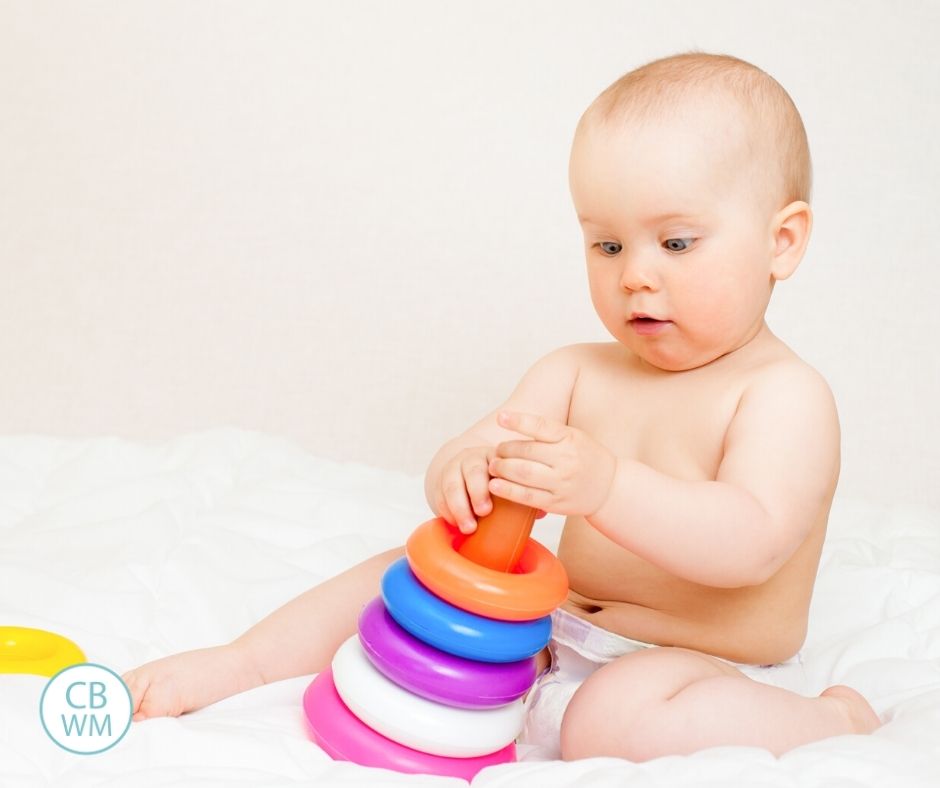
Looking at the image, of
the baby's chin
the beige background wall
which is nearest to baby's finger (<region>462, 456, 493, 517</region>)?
the baby's chin

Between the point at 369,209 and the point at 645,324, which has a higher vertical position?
the point at 645,324

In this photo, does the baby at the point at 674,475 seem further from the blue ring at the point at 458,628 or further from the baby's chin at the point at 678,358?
the blue ring at the point at 458,628

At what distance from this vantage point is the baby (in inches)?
48.1

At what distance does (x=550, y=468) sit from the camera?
1.16 m

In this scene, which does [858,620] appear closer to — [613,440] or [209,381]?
[613,440]

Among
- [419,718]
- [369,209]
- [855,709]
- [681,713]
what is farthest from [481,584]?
[369,209]

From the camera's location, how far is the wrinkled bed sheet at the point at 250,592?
110 cm

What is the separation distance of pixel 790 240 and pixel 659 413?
0.27m

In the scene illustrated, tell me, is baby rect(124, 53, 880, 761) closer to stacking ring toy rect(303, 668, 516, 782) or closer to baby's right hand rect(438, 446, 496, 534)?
baby's right hand rect(438, 446, 496, 534)

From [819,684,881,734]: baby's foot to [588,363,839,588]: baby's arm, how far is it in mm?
174

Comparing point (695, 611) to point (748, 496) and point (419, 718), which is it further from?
point (419, 718)

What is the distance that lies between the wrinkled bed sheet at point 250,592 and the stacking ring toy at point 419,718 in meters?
0.06

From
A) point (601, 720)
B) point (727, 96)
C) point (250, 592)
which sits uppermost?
point (727, 96)

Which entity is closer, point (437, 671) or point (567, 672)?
point (437, 671)
